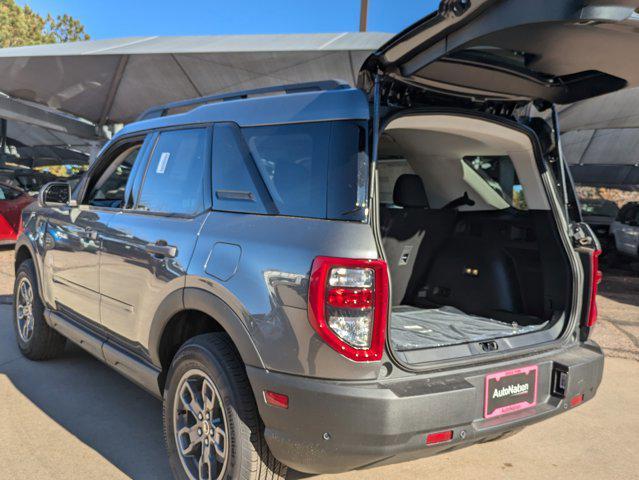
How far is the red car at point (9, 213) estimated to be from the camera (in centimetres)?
1120

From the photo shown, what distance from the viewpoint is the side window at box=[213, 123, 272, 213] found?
2.62m

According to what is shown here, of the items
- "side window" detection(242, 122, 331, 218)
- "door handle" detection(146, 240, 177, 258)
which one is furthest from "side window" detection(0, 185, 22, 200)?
"side window" detection(242, 122, 331, 218)

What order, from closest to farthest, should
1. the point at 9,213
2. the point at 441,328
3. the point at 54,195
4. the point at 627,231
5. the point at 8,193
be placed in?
the point at 441,328, the point at 54,195, the point at 9,213, the point at 8,193, the point at 627,231

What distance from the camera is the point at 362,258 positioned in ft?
7.13

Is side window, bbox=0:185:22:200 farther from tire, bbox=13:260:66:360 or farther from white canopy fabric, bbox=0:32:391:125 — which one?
tire, bbox=13:260:66:360

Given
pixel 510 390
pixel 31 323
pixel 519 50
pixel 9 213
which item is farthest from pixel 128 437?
pixel 9 213

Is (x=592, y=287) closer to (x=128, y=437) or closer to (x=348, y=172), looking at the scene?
(x=348, y=172)

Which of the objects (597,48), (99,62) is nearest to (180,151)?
(597,48)

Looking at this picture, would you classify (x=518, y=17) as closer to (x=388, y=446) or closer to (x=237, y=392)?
(x=388, y=446)

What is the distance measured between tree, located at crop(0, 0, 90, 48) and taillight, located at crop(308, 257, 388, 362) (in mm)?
47689

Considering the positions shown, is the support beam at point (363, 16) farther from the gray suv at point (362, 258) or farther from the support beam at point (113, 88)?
the gray suv at point (362, 258)

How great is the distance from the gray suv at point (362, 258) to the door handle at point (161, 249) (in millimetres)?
15

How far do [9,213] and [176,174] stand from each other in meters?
9.75

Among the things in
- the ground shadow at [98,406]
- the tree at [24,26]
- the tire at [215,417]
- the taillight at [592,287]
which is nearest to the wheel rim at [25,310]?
the ground shadow at [98,406]
